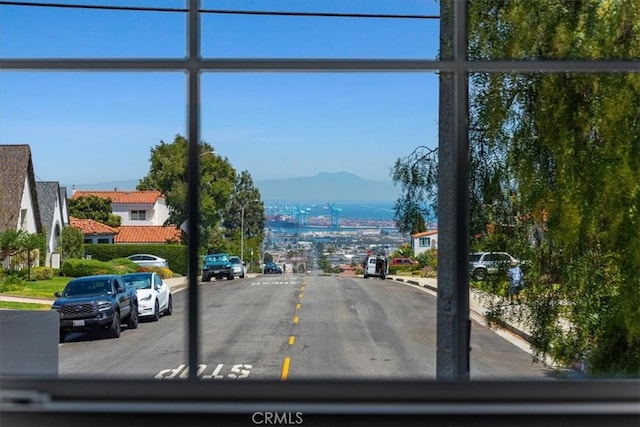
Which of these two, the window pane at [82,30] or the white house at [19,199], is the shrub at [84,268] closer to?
the white house at [19,199]

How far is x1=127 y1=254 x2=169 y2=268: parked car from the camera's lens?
4852mm

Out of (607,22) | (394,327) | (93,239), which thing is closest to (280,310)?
(394,327)

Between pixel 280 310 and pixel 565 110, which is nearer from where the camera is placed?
pixel 565 110

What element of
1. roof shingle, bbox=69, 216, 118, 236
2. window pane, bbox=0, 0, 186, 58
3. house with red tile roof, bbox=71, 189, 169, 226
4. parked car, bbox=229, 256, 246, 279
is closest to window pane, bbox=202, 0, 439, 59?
window pane, bbox=0, 0, 186, 58

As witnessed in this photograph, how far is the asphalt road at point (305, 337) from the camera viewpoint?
701 centimetres

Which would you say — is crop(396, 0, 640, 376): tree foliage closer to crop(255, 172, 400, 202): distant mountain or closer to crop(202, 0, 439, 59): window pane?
crop(255, 172, 400, 202): distant mountain

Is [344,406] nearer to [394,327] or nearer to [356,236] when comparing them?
A: [356,236]

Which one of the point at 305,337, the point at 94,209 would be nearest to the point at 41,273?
the point at 94,209

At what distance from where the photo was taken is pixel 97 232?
557 cm

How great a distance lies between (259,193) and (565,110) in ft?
16.5

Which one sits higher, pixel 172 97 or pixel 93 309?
pixel 172 97

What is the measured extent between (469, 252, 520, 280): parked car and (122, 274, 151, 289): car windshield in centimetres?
203

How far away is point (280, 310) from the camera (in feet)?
33.1

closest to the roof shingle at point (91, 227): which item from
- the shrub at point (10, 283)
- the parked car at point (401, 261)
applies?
the shrub at point (10, 283)
